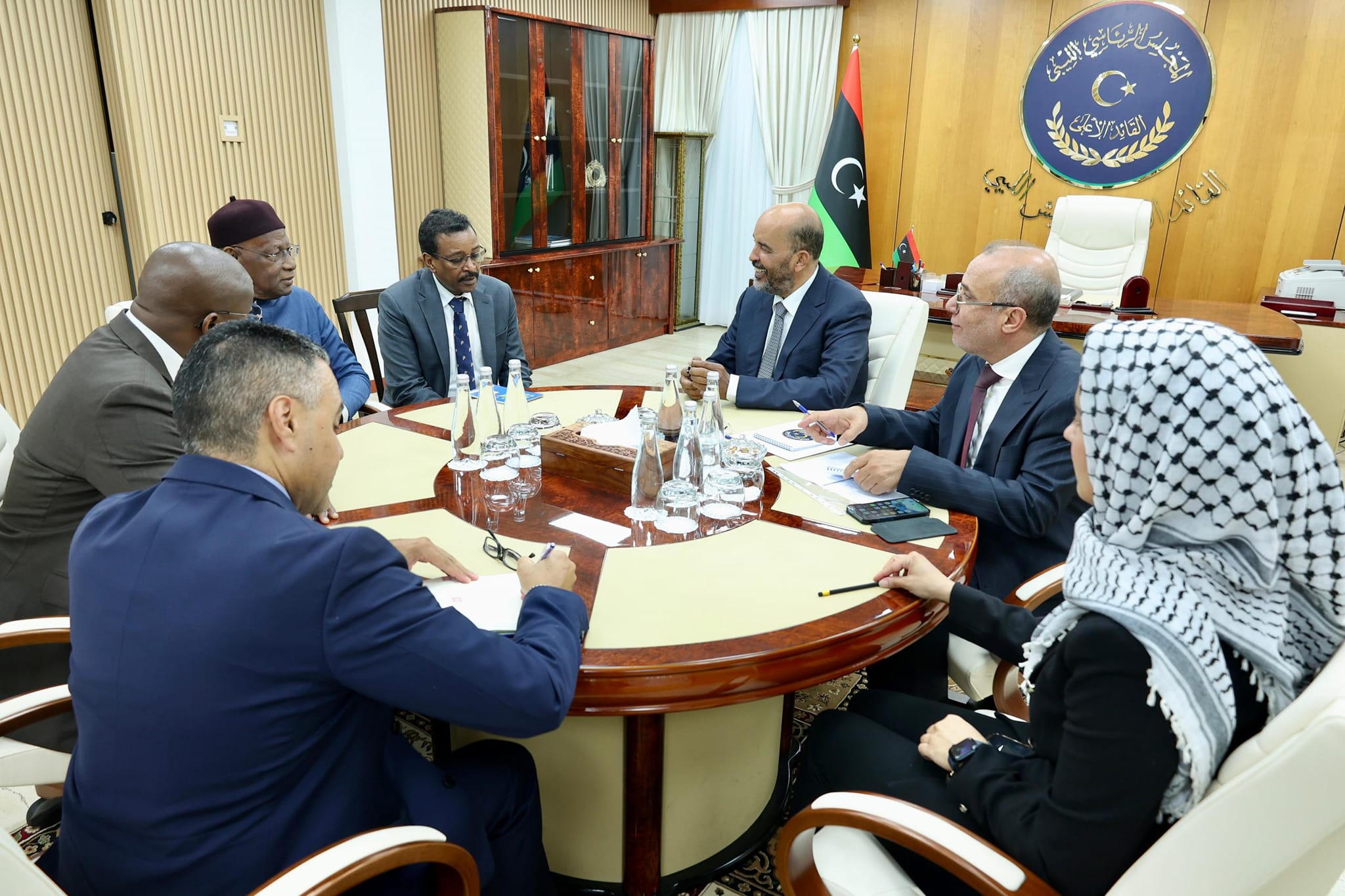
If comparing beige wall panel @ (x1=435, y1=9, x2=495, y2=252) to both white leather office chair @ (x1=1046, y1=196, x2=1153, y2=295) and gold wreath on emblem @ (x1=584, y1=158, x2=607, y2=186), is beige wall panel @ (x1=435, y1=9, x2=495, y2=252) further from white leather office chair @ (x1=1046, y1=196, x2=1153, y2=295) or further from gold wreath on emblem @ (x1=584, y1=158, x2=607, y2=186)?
white leather office chair @ (x1=1046, y1=196, x2=1153, y2=295)

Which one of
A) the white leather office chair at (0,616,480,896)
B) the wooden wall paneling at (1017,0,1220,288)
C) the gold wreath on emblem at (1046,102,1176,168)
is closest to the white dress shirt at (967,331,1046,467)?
the white leather office chair at (0,616,480,896)

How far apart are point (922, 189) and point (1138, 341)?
245 inches

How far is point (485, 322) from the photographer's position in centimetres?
322

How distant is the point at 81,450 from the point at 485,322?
1688 millimetres

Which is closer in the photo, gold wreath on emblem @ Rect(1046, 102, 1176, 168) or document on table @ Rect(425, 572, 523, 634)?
document on table @ Rect(425, 572, 523, 634)

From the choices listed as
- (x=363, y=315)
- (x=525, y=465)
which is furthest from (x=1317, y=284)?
(x=363, y=315)

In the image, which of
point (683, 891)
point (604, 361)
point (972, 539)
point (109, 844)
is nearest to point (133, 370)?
point (109, 844)

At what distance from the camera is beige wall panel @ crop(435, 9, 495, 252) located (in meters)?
5.22

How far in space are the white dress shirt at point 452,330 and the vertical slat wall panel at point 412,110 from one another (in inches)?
98.5

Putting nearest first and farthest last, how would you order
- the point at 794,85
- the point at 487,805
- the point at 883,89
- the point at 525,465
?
the point at 487,805 < the point at 525,465 < the point at 883,89 < the point at 794,85

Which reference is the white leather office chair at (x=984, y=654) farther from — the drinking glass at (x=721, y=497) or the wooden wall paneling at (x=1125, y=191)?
the wooden wall paneling at (x=1125, y=191)

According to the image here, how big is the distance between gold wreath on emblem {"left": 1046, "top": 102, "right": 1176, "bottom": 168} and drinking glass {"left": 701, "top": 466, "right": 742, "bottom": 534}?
17.6 feet

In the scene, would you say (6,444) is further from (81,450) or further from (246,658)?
(246,658)

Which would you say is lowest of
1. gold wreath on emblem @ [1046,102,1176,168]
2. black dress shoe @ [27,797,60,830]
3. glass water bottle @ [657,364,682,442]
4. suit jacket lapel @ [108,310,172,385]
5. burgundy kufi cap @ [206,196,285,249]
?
black dress shoe @ [27,797,60,830]
